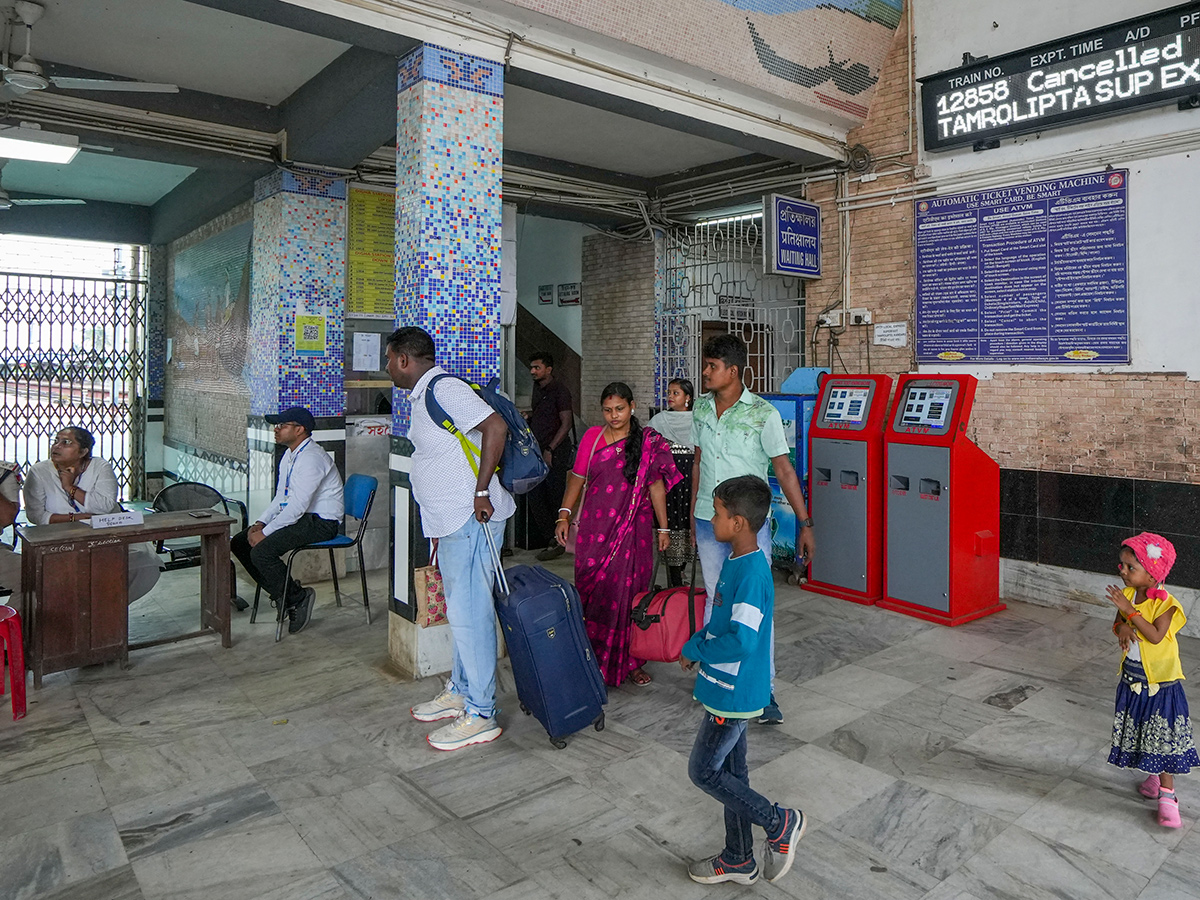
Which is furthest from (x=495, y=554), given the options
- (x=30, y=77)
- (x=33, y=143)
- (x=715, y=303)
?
(x=715, y=303)

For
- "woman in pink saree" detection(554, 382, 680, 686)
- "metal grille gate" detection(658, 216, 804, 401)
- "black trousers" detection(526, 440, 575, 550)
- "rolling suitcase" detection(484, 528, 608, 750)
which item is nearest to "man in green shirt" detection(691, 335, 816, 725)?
"woman in pink saree" detection(554, 382, 680, 686)

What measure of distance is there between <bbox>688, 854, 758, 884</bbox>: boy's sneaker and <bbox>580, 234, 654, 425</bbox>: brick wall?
6279mm

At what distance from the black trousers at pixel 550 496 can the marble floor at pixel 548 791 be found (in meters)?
2.72

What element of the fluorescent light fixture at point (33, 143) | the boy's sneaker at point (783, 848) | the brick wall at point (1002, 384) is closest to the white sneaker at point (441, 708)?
the boy's sneaker at point (783, 848)

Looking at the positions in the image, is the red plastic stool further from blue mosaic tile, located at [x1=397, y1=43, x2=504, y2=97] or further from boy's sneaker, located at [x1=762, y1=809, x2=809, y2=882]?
boy's sneaker, located at [x1=762, y1=809, x2=809, y2=882]

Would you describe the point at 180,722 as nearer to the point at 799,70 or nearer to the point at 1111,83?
the point at 799,70

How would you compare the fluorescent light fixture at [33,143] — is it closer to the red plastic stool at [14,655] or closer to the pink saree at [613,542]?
the red plastic stool at [14,655]

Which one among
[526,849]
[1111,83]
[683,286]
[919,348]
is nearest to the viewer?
[526,849]

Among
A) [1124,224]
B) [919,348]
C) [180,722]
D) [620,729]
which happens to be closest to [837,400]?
[919,348]

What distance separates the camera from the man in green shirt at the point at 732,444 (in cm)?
357

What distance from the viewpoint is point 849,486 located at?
548 centimetres

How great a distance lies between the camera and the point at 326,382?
6203 millimetres

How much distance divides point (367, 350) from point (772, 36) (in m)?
3.67

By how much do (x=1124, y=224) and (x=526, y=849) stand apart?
16.1 ft
